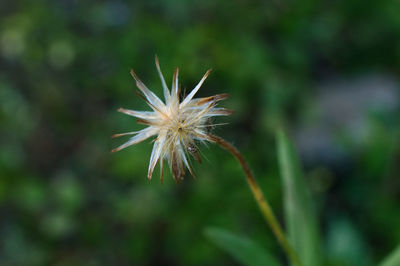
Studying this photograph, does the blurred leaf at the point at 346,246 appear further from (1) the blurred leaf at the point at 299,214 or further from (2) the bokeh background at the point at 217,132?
(1) the blurred leaf at the point at 299,214

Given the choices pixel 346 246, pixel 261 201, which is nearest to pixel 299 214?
pixel 261 201

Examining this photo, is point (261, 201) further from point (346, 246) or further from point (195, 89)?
point (346, 246)

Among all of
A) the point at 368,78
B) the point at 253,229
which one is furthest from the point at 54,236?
the point at 368,78

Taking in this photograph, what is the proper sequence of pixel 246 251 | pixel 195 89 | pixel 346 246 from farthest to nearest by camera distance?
pixel 346 246 < pixel 246 251 < pixel 195 89

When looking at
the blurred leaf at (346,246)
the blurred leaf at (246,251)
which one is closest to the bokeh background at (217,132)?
the blurred leaf at (346,246)

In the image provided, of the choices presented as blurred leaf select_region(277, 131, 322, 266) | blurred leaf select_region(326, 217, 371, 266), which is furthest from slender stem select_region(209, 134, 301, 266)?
blurred leaf select_region(326, 217, 371, 266)

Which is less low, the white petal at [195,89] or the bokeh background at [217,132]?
the bokeh background at [217,132]

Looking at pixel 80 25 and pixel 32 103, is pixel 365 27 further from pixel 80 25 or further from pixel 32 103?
pixel 32 103
